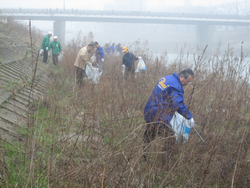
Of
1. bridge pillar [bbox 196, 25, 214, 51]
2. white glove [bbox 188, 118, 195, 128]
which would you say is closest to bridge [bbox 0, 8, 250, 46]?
bridge pillar [bbox 196, 25, 214, 51]

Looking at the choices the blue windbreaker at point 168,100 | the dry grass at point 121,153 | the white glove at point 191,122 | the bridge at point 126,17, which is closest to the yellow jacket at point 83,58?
the dry grass at point 121,153

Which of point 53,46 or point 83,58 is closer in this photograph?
point 83,58

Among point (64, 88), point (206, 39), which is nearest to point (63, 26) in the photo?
point (206, 39)

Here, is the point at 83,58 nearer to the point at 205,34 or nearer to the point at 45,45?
the point at 45,45

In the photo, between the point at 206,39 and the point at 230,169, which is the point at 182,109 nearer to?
the point at 230,169

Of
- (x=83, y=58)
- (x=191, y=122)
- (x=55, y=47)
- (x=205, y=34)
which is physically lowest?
(x=191, y=122)

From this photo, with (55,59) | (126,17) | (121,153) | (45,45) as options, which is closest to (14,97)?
(121,153)

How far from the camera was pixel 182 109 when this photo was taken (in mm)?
3188

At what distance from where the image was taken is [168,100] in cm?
322

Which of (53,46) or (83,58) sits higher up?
(53,46)

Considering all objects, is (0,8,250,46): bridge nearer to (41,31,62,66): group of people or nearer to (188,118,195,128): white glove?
(41,31,62,66): group of people

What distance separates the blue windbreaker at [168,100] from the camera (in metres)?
3.14

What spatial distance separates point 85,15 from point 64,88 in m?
42.8

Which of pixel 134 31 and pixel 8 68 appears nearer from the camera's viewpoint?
pixel 8 68
